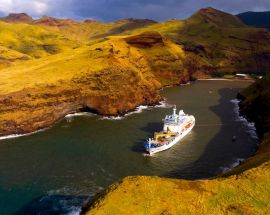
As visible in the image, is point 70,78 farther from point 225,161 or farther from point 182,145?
point 225,161

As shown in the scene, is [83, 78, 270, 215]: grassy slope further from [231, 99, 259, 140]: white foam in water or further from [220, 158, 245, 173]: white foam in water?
[231, 99, 259, 140]: white foam in water

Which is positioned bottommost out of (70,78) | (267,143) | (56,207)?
(56,207)

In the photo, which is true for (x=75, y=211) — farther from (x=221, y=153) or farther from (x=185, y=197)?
(x=221, y=153)

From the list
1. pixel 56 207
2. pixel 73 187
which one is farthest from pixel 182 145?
pixel 56 207

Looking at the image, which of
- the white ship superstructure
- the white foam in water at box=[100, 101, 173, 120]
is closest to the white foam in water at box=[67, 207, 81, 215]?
the white ship superstructure

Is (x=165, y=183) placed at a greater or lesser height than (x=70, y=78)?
lesser

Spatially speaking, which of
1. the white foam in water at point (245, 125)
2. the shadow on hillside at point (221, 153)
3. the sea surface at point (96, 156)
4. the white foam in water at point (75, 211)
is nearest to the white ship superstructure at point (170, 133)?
the sea surface at point (96, 156)
